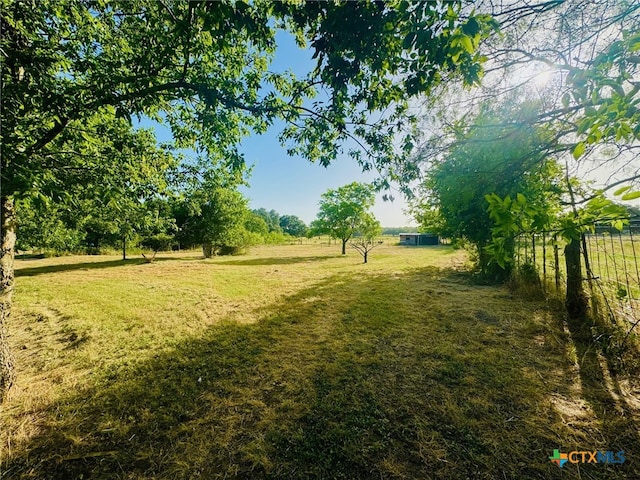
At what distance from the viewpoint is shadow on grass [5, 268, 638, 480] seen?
1.77 meters

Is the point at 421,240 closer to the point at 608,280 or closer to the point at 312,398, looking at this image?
the point at 608,280

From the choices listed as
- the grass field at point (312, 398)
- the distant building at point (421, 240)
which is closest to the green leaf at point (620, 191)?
the grass field at point (312, 398)

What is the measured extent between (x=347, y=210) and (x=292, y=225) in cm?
6073

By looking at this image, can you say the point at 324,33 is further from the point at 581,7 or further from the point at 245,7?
the point at 581,7

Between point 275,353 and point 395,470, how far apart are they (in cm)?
213

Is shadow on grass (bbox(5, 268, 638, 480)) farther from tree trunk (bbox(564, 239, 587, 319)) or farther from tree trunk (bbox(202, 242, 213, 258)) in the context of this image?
tree trunk (bbox(202, 242, 213, 258))

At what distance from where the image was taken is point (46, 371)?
3.01m

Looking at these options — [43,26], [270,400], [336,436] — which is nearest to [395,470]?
[336,436]

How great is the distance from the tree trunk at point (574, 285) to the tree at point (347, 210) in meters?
14.9

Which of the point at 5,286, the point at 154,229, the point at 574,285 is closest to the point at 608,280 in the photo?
the point at 574,285

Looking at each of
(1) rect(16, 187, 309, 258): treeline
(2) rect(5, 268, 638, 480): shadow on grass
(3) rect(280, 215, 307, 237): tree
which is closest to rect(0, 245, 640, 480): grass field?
(2) rect(5, 268, 638, 480): shadow on grass

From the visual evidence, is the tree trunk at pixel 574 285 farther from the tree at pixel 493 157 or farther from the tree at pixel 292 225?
the tree at pixel 292 225

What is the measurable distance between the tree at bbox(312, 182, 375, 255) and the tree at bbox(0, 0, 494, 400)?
15.8m

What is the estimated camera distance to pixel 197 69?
3.00 meters
